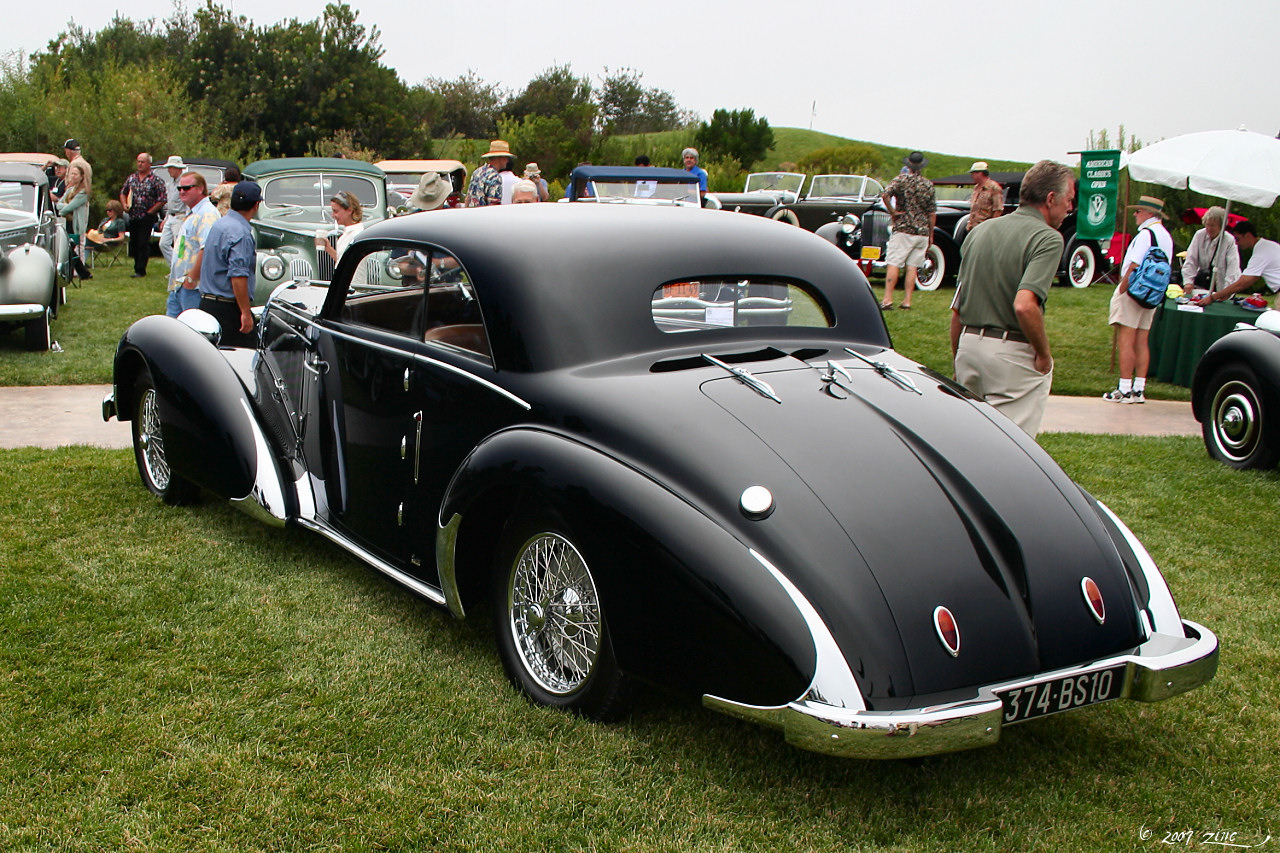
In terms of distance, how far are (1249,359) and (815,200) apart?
38.2ft

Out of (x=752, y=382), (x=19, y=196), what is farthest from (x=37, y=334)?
(x=752, y=382)

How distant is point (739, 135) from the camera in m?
57.8

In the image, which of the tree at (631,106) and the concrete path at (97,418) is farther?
the tree at (631,106)

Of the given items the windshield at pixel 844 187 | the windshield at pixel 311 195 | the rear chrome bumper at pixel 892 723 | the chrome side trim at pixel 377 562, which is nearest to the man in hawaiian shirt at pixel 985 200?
the windshield at pixel 844 187

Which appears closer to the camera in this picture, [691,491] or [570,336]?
[691,491]

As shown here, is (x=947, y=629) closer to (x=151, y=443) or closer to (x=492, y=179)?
(x=151, y=443)

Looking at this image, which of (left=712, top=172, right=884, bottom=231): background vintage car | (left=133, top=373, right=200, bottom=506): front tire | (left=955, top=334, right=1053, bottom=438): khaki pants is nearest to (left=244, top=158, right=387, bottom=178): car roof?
(left=712, top=172, right=884, bottom=231): background vintage car

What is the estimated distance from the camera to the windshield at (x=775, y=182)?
19.9m

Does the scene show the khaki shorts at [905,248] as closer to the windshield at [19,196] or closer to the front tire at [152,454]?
the front tire at [152,454]

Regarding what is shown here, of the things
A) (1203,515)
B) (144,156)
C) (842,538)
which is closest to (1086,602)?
(842,538)

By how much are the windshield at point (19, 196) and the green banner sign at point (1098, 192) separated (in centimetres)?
1378

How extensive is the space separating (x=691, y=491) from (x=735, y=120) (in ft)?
193

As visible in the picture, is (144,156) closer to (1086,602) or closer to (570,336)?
(570,336)

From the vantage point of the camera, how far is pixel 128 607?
4.13m
